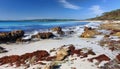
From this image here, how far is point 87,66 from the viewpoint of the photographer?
14195 mm

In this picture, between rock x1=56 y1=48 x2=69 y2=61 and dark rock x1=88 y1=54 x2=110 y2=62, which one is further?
rock x1=56 y1=48 x2=69 y2=61

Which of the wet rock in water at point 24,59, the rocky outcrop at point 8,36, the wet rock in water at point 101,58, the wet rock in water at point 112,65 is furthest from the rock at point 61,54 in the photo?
the rocky outcrop at point 8,36

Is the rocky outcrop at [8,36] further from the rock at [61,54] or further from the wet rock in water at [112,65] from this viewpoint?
the wet rock in water at [112,65]

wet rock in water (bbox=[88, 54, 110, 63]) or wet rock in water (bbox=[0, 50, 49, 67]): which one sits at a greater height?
wet rock in water (bbox=[88, 54, 110, 63])

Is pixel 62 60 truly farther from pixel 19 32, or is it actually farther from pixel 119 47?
pixel 19 32

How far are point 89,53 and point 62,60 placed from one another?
9.80ft

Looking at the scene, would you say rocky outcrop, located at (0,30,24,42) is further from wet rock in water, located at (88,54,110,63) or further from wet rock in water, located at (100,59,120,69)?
wet rock in water, located at (100,59,120,69)

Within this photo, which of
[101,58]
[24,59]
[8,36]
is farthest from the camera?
[8,36]

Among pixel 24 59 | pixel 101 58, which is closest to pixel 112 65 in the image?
pixel 101 58

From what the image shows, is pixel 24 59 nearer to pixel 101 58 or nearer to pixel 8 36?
pixel 101 58

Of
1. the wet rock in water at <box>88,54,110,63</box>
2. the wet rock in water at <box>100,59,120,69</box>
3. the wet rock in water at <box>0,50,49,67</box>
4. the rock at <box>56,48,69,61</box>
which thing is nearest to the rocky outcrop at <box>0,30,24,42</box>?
the wet rock in water at <box>0,50,49,67</box>

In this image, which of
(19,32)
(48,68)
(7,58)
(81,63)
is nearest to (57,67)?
(48,68)

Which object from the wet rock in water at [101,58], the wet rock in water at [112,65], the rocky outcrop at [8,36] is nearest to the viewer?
the wet rock in water at [112,65]

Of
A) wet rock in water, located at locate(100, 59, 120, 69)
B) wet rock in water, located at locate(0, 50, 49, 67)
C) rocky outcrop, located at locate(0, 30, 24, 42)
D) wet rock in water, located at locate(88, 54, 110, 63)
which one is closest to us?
wet rock in water, located at locate(100, 59, 120, 69)
